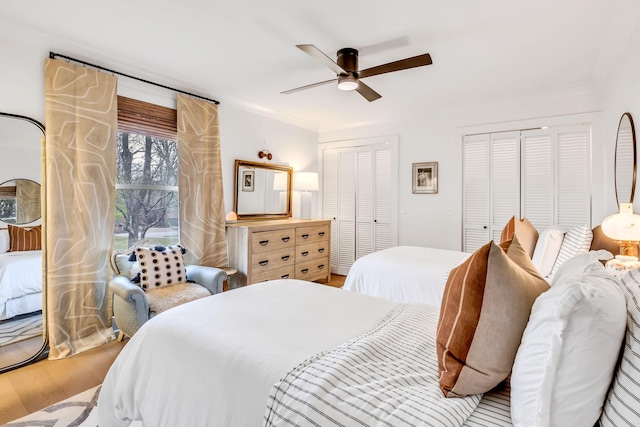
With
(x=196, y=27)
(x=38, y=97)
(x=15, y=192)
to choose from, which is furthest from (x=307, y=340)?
(x=38, y=97)

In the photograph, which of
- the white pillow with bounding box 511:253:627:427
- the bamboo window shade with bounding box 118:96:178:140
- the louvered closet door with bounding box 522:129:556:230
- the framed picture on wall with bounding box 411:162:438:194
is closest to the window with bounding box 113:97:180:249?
the bamboo window shade with bounding box 118:96:178:140

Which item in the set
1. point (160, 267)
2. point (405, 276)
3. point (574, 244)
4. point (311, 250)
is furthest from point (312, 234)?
point (574, 244)

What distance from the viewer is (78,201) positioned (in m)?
2.74

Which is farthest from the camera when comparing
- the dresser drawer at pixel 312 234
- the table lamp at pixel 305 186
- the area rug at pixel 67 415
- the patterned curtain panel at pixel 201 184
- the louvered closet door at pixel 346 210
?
the louvered closet door at pixel 346 210

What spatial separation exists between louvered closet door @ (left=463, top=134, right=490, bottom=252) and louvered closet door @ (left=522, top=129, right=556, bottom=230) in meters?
0.41

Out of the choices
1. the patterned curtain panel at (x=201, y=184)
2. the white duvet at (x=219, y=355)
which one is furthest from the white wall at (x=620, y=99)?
the patterned curtain panel at (x=201, y=184)

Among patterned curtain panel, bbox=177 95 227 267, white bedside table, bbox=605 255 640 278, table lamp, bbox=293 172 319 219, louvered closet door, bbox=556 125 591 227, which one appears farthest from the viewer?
table lamp, bbox=293 172 319 219

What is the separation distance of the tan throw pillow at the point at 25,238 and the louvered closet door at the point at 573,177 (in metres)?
5.09

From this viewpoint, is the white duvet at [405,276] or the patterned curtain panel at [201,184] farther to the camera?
the patterned curtain panel at [201,184]

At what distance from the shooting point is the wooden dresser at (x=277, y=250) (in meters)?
3.63

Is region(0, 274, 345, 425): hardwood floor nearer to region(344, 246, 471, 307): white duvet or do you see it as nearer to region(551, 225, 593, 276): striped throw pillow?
region(344, 246, 471, 307): white duvet

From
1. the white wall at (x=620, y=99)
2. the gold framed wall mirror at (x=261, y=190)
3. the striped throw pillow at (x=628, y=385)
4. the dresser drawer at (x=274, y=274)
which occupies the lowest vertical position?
the dresser drawer at (x=274, y=274)

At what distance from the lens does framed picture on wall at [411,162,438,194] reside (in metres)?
4.51

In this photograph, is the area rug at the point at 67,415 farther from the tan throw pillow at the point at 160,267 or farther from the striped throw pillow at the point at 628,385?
the striped throw pillow at the point at 628,385
